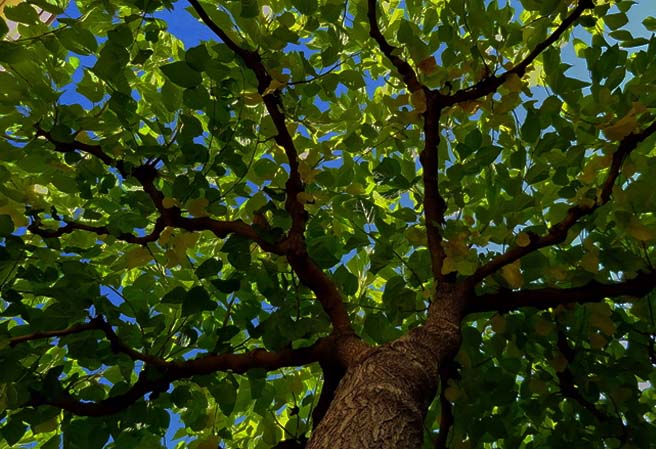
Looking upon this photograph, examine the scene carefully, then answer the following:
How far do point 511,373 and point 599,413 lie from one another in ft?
1.51

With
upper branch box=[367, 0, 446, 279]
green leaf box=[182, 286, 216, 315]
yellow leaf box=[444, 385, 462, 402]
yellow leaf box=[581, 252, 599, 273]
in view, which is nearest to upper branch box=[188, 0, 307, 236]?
green leaf box=[182, 286, 216, 315]

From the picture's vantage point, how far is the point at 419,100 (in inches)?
106

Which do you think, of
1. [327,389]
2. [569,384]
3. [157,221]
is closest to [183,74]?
[157,221]

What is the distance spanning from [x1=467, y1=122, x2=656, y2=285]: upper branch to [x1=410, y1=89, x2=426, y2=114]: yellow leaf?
80cm

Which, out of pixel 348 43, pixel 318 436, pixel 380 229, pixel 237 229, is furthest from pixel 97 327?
pixel 348 43

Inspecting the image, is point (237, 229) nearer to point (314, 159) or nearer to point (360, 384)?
point (314, 159)

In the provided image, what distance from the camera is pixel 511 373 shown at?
116 inches

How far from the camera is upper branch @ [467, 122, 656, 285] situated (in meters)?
2.31

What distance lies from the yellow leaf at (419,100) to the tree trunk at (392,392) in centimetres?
98

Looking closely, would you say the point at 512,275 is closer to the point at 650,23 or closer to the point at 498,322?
the point at 498,322

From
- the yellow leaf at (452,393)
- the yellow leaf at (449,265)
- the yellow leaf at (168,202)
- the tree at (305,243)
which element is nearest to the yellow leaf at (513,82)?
the tree at (305,243)

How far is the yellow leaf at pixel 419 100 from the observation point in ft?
8.85

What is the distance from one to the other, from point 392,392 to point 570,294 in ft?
3.48

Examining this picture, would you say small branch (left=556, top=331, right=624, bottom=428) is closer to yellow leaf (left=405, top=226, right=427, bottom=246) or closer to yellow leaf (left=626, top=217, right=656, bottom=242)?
yellow leaf (left=626, top=217, right=656, bottom=242)
